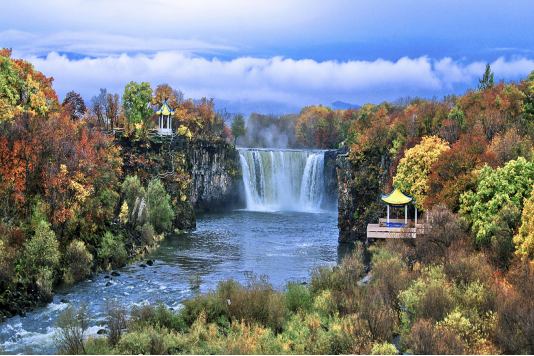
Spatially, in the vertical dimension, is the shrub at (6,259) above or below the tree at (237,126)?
below

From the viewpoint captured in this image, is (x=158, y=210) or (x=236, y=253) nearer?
(x=236, y=253)

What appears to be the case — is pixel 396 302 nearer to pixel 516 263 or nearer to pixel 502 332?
pixel 502 332

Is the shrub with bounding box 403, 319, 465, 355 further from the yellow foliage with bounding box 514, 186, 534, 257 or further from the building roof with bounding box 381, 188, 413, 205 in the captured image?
the building roof with bounding box 381, 188, 413, 205

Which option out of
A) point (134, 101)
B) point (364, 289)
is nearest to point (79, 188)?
point (364, 289)

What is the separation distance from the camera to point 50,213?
35.3 metres

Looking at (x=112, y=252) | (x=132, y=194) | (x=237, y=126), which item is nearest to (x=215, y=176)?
(x=132, y=194)

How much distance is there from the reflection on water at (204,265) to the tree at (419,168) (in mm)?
8888

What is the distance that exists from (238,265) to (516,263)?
21.2m

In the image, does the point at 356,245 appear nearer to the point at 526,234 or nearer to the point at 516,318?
the point at 526,234

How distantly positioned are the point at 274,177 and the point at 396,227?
4540 centimetres

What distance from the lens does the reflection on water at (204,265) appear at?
2494cm

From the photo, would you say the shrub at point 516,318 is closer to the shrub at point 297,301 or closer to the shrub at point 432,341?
the shrub at point 432,341

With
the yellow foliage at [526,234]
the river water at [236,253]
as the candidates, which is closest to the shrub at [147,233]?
the river water at [236,253]

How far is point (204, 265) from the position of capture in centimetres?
4012
